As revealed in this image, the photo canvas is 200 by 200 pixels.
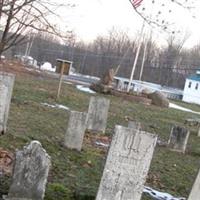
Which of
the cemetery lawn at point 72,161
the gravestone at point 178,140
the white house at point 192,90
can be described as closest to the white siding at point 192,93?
the white house at point 192,90

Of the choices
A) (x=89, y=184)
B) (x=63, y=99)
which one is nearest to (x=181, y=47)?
(x=63, y=99)

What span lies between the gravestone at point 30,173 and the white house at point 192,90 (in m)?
67.2

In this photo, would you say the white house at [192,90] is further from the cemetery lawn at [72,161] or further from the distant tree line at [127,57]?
the cemetery lawn at [72,161]

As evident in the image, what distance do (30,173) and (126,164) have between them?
42.6 inches

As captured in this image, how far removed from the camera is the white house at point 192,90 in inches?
2840

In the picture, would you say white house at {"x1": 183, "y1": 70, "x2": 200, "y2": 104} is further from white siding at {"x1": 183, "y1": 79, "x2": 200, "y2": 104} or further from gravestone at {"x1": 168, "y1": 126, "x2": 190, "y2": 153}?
gravestone at {"x1": 168, "y1": 126, "x2": 190, "y2": 153}

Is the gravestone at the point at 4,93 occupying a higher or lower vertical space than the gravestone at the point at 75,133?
higher

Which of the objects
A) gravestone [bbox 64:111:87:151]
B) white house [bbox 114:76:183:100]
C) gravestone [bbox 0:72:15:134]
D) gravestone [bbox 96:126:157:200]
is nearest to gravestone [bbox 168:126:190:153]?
gravestone [bbox 64:111:87:151]

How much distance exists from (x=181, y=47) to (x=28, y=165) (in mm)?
85171

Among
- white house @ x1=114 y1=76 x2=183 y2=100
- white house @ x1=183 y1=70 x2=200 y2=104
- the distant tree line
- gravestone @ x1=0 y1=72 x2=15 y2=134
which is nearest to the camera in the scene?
gravestone @ x1=0 y1=72 x2=15 y2=134

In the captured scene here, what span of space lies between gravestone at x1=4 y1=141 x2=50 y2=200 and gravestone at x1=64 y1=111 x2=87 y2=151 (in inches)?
139

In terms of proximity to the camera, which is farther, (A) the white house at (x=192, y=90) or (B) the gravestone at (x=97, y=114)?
(A) the white house at (x=192, y=90)

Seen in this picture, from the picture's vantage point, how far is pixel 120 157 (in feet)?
18.2

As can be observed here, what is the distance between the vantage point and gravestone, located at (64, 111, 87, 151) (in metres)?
9.44
